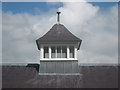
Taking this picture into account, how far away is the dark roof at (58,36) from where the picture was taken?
3131 centimetres

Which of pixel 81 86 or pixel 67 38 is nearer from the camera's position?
pixel 81 86

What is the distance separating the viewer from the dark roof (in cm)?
3131

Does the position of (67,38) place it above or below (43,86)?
above

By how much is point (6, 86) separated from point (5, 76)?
2.26 metres

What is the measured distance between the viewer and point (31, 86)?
1112 inches

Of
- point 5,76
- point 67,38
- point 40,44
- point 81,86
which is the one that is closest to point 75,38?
point 67,38

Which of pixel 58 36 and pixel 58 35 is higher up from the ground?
pixel 58 35

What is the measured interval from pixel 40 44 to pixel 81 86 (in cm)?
638

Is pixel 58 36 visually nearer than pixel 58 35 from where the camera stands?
Yes

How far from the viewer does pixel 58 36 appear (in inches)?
1253

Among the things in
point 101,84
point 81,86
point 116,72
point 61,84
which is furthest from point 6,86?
point 116,72

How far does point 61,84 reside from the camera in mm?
28578

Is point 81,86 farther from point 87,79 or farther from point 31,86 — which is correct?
point 31,86

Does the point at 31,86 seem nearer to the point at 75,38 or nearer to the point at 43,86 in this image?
the point at 43,86
